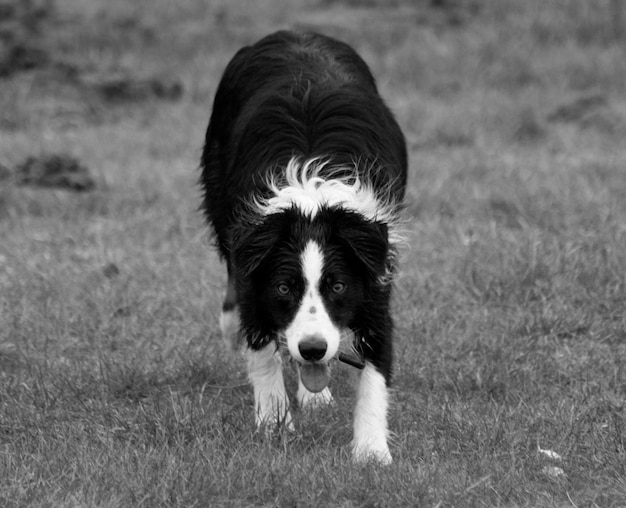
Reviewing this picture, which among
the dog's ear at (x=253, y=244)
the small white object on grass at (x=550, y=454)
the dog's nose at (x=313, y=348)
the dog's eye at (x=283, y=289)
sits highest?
the dog's ear at (x=253, y=244)

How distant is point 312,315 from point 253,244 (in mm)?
392

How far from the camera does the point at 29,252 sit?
726 centimetres

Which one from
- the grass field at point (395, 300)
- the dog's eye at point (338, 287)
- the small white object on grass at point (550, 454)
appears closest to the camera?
the grass field at point (395, 300)

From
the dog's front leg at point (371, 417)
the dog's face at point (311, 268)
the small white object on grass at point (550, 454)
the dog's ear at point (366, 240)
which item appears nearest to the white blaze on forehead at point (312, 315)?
the dog's face at point (311, 268)

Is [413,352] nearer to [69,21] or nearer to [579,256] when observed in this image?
[579,256]

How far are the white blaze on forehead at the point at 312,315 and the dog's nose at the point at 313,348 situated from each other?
1cm

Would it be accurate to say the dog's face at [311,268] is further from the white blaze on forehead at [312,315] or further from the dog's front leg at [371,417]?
the dog's front leg at [371,417]

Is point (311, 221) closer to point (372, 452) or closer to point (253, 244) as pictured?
point (253, 244)

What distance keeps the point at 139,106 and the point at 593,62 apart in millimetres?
4810

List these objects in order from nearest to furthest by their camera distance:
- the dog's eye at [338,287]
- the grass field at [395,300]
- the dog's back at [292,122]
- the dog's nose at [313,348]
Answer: the dog's nose at [313,348] < the grass field at [395,300] < the dog's eye at [338,287] < the dog's back at [292,122]

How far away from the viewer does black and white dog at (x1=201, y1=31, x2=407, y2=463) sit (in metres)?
4.32

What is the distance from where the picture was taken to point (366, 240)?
4.38 m

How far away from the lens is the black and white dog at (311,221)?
14.2ft

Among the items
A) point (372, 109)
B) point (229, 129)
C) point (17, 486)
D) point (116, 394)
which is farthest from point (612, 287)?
point (17, 486)
